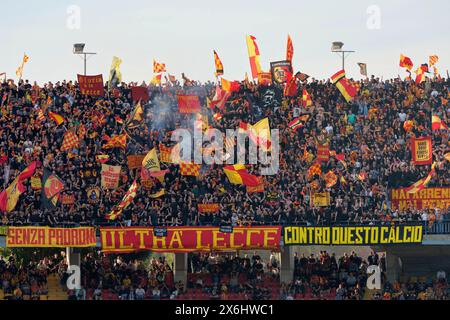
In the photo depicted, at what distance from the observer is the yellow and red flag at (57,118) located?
192ft

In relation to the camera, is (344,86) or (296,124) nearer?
(296,124)

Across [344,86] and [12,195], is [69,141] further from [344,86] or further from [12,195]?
[344,86]

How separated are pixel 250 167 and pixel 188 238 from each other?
445 centimetres

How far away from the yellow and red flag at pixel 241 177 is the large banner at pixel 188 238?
7.57 ft

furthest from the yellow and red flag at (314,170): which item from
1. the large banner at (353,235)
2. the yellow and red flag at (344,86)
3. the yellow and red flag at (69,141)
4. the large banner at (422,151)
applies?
the yellow and red flag at (69,141)

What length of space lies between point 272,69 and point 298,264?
1077 centimetres

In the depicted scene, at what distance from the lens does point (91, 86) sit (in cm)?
6028

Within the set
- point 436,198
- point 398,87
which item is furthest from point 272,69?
point 436,198

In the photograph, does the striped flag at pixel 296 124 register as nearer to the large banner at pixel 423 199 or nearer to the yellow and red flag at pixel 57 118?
the large banner at pixel 423 199

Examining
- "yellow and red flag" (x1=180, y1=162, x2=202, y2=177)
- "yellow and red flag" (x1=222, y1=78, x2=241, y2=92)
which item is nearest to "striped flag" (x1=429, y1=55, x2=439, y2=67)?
"yellow and red flag" (x1=222, y1=78, x2=241, y2=92)

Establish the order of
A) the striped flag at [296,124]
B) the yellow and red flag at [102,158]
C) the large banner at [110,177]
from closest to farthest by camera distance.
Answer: the large banner at [110,177]
the yellow and red flag at [102,158]
the striped flag at [296,124]

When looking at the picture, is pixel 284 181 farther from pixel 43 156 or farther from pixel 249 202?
pixel 43 156

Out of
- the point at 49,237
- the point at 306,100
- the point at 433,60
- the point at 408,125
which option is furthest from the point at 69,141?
the point at 433,60

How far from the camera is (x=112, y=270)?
179 ft
